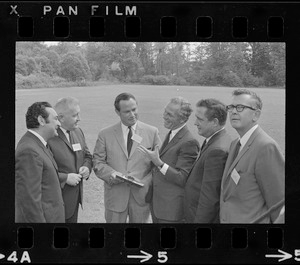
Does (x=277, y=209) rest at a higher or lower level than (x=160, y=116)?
lower

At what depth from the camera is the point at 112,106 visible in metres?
11.1

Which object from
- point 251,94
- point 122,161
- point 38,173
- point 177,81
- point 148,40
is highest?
point 148,40

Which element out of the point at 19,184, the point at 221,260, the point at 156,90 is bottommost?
the point at 221,260

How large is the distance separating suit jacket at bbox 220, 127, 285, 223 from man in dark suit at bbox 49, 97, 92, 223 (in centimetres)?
133

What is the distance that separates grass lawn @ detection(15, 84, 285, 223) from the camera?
1107 centimetres

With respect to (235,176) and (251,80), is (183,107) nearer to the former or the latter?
(251,80)

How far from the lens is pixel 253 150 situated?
36.2 feet

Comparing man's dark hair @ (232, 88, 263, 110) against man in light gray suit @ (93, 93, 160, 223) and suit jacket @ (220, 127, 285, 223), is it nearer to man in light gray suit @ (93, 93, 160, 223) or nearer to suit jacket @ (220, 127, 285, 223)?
suit jacket @ (220, 127, 285, 223)

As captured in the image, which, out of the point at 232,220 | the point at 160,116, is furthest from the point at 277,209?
the point at 160,116

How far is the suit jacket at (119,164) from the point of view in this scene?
11141mm

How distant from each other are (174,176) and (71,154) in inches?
39.2

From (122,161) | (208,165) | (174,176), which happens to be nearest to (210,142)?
(208,165)

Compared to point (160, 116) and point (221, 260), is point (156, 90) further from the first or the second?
point (221, 260)
